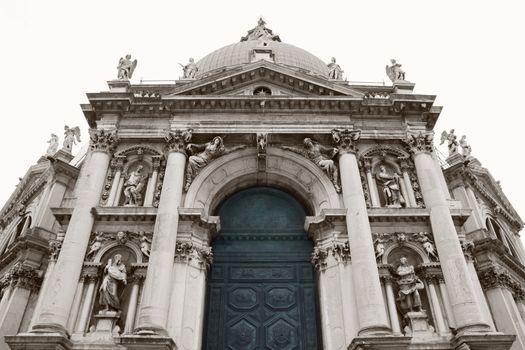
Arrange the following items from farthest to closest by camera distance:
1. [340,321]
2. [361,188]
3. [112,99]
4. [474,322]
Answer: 1. [112,99]
2. [361,188]
3. [340,321]
4. [474,322]

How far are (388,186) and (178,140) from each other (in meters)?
7.42

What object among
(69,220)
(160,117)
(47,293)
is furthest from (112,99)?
(47,293)

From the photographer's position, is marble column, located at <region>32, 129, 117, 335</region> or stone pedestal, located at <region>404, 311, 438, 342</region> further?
stone pedestal, located at <region>404, 311, 438, 342</region>

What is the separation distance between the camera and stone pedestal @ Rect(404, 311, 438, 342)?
12000 mm

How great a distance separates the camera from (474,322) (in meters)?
11.7

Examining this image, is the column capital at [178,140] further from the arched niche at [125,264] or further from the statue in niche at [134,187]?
the arched niche at [125,264]

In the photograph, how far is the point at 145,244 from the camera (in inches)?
536

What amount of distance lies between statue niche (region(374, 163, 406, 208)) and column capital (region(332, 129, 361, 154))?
1.23 meters

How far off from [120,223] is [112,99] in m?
4.92

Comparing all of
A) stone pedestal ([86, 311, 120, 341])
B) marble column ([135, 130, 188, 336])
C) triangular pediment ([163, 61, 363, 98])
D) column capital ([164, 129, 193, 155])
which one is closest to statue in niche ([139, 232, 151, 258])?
marble column ([135, 130, 188, 336])

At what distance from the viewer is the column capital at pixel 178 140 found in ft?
51.1

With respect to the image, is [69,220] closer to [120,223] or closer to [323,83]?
[120,223]

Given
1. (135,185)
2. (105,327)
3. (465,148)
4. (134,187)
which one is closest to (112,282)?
(105,327)

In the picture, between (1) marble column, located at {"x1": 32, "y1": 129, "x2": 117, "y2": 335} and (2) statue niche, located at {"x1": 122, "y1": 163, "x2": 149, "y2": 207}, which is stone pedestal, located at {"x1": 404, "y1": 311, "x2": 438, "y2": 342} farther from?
(1) marble column, located at {"x1": 32, "y1": 129, "x2": 117, "y2": 335}
